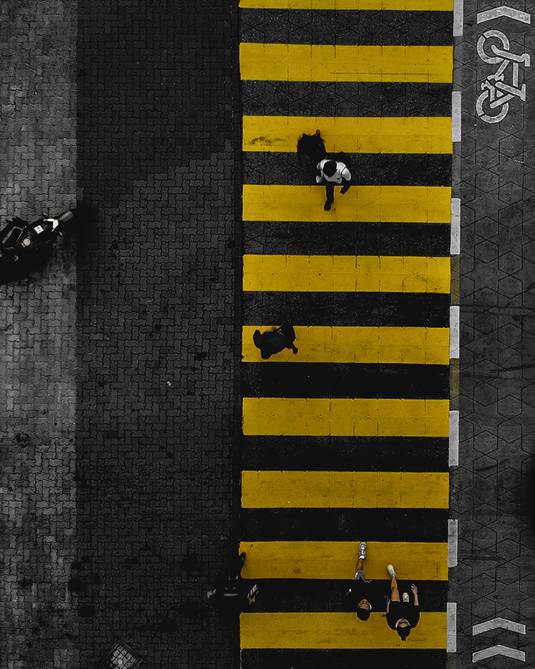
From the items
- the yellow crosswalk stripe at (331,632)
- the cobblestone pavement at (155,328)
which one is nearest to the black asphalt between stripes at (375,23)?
the cobblestone pavement at (155,328)

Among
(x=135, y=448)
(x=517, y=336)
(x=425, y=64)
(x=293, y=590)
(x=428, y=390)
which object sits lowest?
(x=293, y=590)

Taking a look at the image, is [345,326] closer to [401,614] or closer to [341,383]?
[341,383]

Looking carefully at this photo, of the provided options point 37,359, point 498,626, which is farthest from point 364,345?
point 37,359

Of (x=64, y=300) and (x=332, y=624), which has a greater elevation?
(x=64, y=300)

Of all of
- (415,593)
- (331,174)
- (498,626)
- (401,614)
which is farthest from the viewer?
(498,626)

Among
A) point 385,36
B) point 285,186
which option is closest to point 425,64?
point 385,36

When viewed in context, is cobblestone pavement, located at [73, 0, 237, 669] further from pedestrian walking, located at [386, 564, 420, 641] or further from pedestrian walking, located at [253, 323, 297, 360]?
pedestrian walking, located at [386, 564, 420, 641]

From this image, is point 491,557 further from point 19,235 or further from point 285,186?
point 19,235

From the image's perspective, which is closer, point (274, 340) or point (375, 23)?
point (274, 340)
